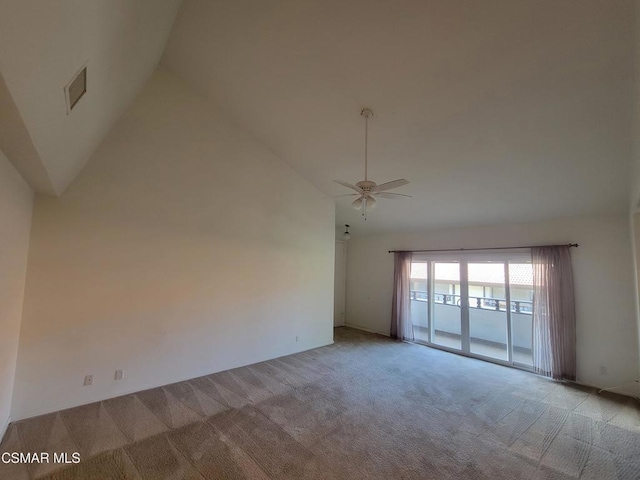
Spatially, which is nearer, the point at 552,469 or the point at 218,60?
the point at 552,469

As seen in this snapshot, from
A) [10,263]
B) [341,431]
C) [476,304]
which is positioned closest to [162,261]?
[10,263]

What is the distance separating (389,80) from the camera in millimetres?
3016

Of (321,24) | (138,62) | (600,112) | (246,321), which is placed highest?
(321,24)

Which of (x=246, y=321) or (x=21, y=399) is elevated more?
(x=246, y=321)

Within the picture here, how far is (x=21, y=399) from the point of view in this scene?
2857 millimetres

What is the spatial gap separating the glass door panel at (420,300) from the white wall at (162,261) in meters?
2.89

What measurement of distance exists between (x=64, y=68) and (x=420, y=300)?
6821mm

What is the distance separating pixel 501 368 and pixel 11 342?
693 centimetres

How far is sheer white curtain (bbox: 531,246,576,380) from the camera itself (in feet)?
14.4

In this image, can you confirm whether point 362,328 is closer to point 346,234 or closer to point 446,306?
point 446,306

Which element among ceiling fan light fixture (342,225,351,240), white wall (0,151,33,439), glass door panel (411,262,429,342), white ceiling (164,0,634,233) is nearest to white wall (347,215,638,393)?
white ceiling (164,0,634,233)

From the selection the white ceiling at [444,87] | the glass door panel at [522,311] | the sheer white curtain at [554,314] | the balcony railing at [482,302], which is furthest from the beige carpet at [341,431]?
the white ceiling at [444,87]

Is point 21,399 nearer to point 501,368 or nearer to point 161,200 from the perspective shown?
point 161,200

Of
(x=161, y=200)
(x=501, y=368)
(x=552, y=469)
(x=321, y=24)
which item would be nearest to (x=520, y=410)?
(x=552, y=469)
